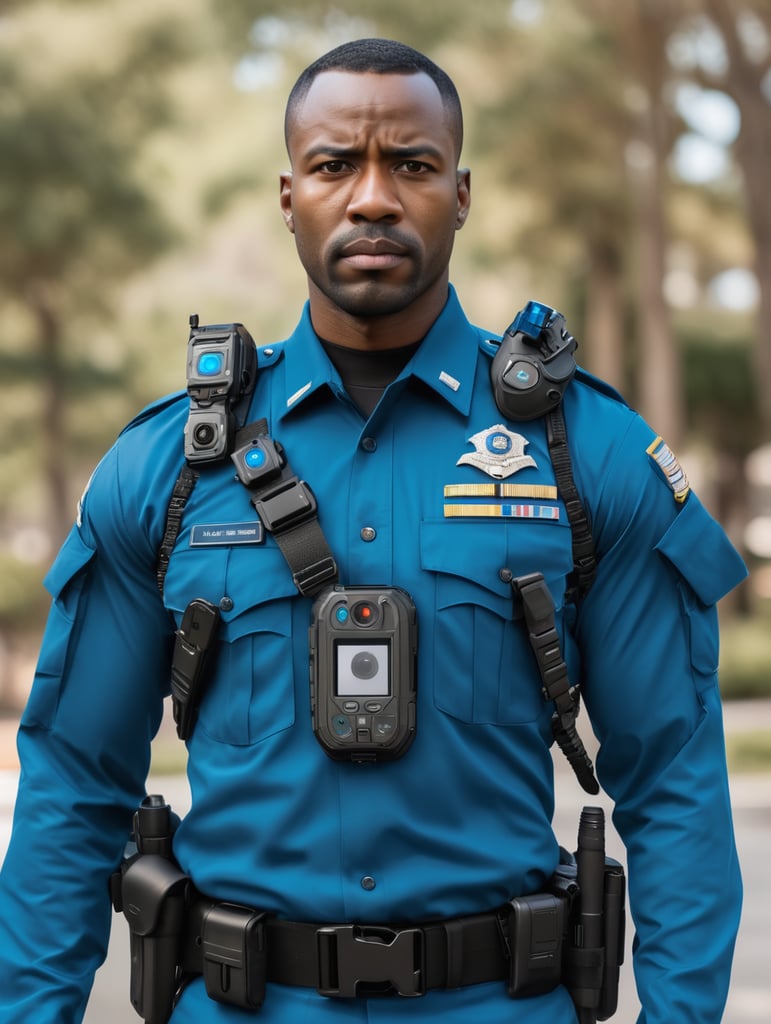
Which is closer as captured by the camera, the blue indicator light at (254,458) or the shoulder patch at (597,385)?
the blue indicator light at (254,458)

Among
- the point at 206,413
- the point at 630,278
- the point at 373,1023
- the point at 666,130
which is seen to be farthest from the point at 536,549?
the point at 630,278

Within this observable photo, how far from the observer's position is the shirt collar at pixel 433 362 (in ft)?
7.86

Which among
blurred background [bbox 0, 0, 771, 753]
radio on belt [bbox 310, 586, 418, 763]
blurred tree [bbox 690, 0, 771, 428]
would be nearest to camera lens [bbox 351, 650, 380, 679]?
radio on belt [bbox 310, 586, 418, 763]

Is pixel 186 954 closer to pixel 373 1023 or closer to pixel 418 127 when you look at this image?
pixel 373 1023

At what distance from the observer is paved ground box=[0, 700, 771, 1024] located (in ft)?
17.8

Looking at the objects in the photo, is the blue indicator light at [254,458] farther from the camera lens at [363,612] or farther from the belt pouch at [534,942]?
the belt pouch at [534,942]

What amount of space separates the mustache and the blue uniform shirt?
19 centimetres

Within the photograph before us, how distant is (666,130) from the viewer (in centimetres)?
1617

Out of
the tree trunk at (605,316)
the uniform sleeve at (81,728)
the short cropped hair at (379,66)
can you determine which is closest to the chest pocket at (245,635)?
the uniform sleeve at (81,728)

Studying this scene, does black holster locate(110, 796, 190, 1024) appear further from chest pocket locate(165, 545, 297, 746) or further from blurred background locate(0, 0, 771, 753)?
blurred background locate(0, 0, 771, 753)

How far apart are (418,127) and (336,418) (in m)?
0.45

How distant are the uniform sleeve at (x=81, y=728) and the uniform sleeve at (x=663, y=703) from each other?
0.70 metres

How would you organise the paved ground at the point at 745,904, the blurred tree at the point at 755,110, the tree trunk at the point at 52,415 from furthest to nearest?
1. the tree trunk at the point at 52,415
2. the blurred tree at the point at 755,110
3. the paved ground at the point at 745,904

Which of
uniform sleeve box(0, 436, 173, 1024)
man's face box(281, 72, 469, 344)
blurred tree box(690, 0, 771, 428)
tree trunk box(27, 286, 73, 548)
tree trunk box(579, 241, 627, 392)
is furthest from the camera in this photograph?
tree trunk box(579, 241, 627, 392)
